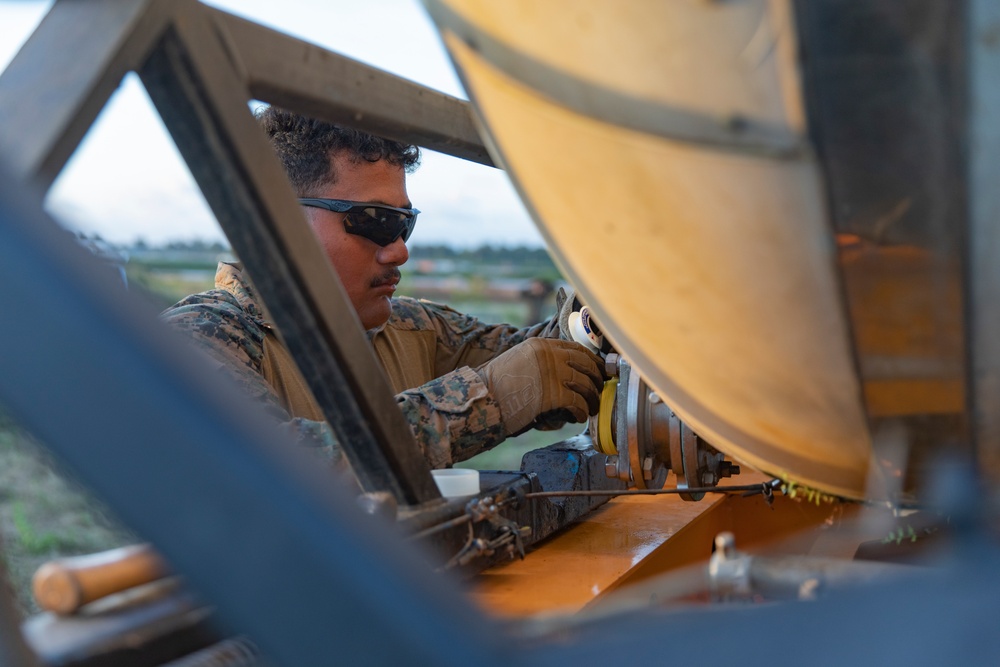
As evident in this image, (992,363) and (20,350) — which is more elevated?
(992,363)

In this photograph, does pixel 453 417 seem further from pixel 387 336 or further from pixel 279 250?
pixel 387 336

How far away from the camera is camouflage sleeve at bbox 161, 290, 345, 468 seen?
146 cm

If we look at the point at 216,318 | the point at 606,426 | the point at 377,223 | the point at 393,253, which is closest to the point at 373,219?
the point at 377,223

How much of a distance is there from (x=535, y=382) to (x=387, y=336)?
0.91m

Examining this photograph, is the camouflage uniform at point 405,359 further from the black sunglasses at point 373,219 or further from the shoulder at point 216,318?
the black sunglasses at point 373,219

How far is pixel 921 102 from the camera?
0.67 meters

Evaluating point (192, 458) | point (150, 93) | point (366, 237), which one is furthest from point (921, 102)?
point (366, 237)

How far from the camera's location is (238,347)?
72.1 inches

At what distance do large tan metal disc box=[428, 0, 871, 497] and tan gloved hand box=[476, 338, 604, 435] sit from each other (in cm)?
76

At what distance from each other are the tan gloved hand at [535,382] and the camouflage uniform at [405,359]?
1.2 inches

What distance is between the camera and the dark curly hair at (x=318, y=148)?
2188 millimetres

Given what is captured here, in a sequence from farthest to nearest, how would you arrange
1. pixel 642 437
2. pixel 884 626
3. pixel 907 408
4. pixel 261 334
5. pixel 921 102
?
pixel 261 334, pixel 642 437, pixel 907 408, pixel 921 102, pixel 884 626

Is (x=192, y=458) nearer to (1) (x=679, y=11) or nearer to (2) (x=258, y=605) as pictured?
(2) (x=258, y=605)

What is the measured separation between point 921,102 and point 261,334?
61.7 inches
